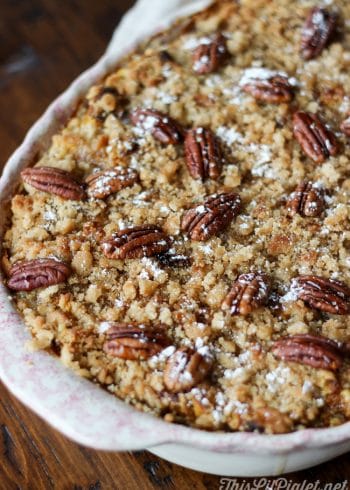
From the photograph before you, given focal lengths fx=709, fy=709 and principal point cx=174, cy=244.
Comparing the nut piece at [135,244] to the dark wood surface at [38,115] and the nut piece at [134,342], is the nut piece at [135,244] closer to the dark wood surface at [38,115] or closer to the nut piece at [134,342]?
the nut piece at [134,342]

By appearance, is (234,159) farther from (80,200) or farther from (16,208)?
(16,208)

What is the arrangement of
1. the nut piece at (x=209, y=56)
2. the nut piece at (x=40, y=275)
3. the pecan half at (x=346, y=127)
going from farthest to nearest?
the nut piece at (x=209, y=56)
the pecan half at (x=346, y=127)
the nut piece at (x=40, y=275)

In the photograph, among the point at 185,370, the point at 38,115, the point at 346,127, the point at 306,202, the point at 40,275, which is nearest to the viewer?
the point at 185,370

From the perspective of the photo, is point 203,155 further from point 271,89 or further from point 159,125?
point 271,89

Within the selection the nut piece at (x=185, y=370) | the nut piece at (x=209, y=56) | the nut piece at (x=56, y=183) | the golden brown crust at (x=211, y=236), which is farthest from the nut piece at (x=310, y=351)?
the nut piece at (x=209, y=56)

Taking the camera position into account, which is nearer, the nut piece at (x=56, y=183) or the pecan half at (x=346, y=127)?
the nut piece at (x=56, y=183)

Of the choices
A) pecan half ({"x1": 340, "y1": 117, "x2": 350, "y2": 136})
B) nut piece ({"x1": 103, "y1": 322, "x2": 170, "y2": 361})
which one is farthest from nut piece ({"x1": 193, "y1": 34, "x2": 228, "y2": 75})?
nut piece ({"x1": 103, "y1": 322, "x2": 170, "y2": 361})

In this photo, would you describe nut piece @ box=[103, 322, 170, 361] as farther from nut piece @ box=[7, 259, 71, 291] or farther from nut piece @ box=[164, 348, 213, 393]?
nut piece @ box=[7, 259, 71, 291]

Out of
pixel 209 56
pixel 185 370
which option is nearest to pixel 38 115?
pixel 209 56

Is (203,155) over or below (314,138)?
over
